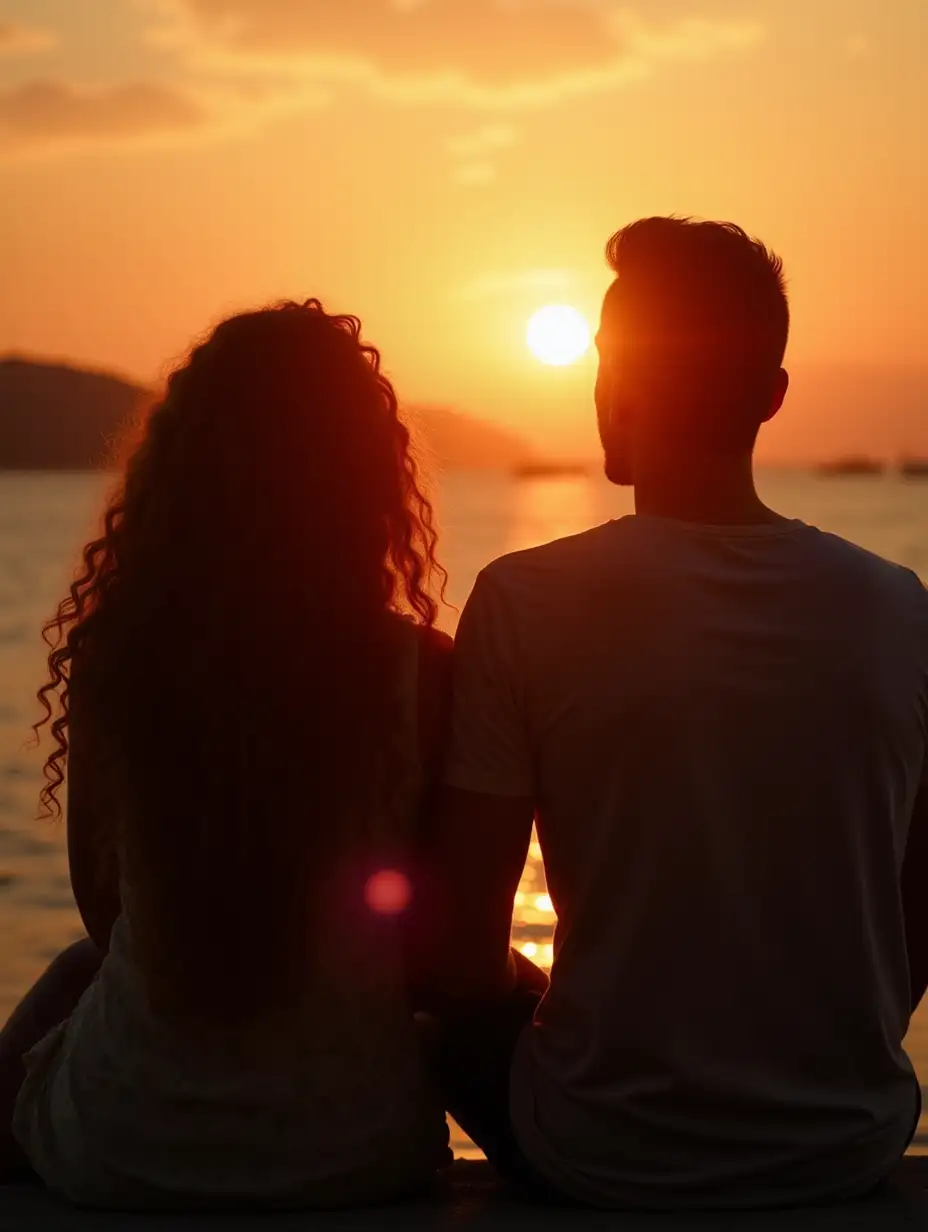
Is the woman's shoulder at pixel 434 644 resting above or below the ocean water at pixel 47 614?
above

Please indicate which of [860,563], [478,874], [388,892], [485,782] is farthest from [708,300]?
[388,892]

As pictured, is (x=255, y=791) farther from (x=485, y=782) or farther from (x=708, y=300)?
(x=708, y=300)

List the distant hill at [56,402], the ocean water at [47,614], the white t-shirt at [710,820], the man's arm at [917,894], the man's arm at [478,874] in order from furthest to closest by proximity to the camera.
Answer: the distant hill at [56,402]
the ocean water at [47,614]
the man's arm at [917,894]
the man's arm at [478,874]
the white t-shirt at [710,820]

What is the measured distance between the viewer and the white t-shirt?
2381 mm

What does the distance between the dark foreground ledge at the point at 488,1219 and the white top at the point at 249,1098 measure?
0.05 meters

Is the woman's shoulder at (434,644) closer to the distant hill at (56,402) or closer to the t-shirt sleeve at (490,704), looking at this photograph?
the t-shirt sleeve at (490,704)

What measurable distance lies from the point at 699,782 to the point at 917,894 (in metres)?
0.70

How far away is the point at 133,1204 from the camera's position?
2.63 metres

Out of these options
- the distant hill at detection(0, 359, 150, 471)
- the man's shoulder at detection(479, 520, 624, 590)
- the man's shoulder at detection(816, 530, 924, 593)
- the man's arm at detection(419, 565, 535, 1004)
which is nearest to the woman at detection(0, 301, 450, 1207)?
the man's arm at detection(419, 565, 535, 1004)

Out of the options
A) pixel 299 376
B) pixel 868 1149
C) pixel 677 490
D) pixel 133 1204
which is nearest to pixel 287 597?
pixel 299 376

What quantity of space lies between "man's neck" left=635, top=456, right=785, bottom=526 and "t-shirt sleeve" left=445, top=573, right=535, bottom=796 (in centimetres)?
29

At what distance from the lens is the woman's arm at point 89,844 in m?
2.66

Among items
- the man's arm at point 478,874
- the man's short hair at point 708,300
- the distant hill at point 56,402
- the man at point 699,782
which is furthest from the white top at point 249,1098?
the distant hill at point 56,402

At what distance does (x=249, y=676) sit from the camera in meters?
2.50
